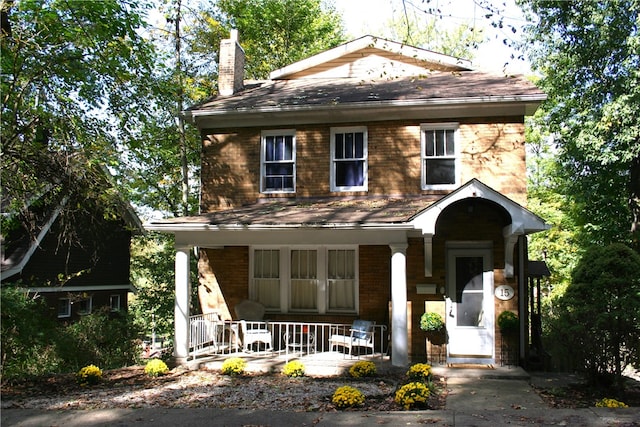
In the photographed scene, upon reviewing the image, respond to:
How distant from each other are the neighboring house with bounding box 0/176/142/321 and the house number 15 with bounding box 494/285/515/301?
1023cm

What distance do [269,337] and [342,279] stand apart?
2.31 meters

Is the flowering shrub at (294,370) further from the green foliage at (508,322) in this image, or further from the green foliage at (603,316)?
the green foliage at (603,316)

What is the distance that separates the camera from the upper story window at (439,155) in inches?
542

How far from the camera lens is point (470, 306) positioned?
12.8 meters

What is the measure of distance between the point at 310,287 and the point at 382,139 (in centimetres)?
415

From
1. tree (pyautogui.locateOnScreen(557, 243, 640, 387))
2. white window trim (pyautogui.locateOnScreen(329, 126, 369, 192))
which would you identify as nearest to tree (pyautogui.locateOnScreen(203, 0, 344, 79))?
white window trim (pyautogui.locateOnScreen(329, 126, 369, 192))

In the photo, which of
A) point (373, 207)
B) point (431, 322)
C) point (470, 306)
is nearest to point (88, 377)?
point (373, 207)

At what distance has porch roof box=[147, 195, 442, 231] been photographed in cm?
1159

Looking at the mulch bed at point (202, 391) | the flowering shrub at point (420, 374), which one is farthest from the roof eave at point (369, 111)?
the mulch bed at point (202, 391)

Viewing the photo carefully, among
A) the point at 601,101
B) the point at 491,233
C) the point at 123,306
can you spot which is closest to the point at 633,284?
the point at 491,233

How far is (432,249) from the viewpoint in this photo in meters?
12.9

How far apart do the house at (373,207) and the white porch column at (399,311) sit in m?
0.02

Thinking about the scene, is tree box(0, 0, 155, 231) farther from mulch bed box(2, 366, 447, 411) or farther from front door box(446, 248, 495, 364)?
front door box(446, 248, 495, 364)

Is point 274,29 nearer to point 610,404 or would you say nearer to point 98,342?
point 98,342
